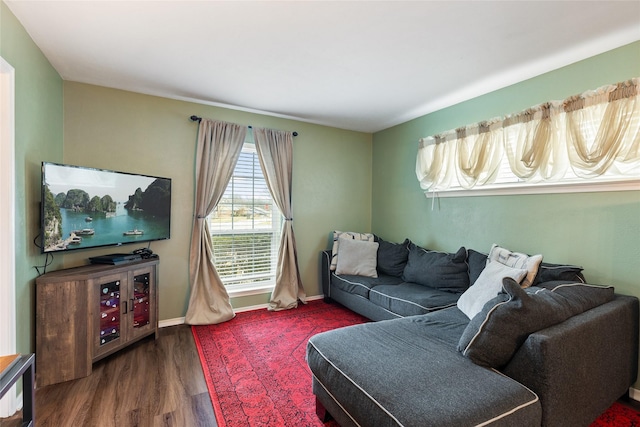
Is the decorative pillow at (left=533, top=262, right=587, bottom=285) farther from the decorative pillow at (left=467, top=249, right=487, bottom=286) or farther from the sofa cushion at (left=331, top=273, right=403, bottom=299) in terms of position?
the sofa cushion at (left=331, top=273, right=403, bottom=299)

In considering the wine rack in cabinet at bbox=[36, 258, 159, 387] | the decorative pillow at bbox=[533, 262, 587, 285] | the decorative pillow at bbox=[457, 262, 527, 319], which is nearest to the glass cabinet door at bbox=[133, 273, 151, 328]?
the wine rack in cabinet at bbox=[36, 258, 159, 387]

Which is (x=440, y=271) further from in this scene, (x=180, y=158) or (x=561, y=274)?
(x=180, y=158)

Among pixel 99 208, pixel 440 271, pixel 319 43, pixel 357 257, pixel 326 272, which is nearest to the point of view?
pixel 319 43

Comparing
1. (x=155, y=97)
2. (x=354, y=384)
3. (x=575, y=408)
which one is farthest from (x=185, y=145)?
(x=575, y=408)

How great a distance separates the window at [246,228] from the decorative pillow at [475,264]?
2.30 meters

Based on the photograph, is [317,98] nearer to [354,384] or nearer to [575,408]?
[354,384]

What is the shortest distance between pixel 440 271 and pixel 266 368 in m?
1.91

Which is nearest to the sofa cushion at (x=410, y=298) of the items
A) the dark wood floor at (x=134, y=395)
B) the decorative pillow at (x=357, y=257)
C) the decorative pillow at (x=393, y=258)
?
the decorative pillow at (x=393, y=258)

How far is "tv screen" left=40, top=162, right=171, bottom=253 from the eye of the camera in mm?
2201

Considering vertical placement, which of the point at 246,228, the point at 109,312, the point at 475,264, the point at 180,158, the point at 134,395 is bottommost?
the point at 134,395

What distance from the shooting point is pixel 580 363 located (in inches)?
59.7

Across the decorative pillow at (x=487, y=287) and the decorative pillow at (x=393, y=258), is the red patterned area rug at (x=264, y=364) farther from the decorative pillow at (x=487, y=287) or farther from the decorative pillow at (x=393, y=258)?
the decorative pillow at (x=487, y=287)

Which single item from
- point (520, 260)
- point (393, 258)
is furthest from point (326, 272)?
point (520, 260)

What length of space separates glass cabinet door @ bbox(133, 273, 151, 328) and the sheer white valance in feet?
10.8
